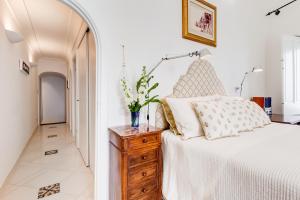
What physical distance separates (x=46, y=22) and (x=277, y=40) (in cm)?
474

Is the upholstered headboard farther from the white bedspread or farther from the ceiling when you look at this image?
the ceiling

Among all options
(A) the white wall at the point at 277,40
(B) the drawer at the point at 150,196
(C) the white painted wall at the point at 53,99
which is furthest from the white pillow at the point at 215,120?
(C) the white painted wall at the point at 53,99

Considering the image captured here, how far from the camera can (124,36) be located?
1.78 metres

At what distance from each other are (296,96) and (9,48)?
5144 millimetres

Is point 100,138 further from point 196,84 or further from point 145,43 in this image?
point 196,84

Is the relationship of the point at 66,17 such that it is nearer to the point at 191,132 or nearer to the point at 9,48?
the point at 9,48

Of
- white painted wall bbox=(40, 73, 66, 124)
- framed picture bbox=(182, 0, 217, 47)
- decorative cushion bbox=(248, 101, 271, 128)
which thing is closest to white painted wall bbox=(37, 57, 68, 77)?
white painted wall bbox=(40, 73, 66, 124)

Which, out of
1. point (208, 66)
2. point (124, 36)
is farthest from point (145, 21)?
point (208, 66)

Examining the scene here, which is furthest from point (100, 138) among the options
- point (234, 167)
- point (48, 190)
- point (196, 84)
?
point (196, 84)

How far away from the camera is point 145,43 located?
1.93 meters

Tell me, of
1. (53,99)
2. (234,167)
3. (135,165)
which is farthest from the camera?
(53,99)

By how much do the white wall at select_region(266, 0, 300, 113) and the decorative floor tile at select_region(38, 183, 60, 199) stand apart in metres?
4.32

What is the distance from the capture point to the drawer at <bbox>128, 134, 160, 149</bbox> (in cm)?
138

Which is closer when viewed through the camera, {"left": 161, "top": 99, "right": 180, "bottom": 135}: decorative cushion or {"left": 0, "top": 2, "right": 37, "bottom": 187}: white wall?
{"left": 161, "top": 99, "right": 180, "bottom": 135}: decorative cushion
